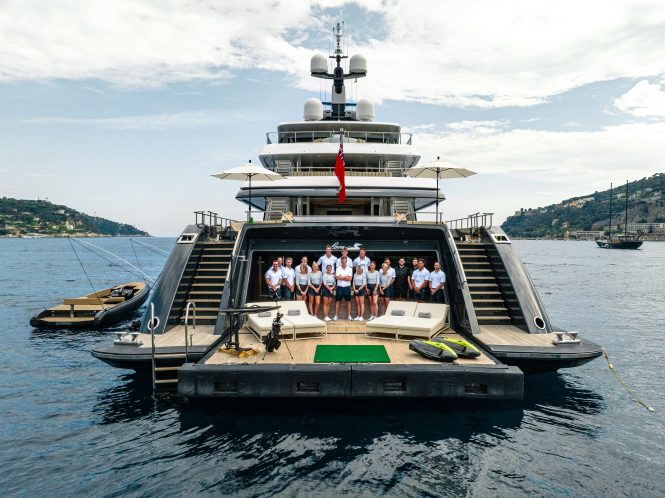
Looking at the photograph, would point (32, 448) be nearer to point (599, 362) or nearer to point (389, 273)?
point (389, 273)

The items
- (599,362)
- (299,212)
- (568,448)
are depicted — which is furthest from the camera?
(299,212)

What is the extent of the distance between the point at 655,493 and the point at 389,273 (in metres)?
7.34

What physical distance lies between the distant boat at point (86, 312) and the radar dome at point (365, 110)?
1650cm

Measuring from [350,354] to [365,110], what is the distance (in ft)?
55.5

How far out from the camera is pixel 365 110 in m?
22.5

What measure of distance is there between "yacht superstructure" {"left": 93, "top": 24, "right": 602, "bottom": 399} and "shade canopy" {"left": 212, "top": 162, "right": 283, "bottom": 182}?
147 cm

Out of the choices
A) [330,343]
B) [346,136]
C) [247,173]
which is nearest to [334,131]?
[346,136]

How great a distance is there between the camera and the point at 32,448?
7.68 metres

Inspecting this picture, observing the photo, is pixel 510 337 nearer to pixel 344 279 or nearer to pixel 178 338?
pixel 344 279

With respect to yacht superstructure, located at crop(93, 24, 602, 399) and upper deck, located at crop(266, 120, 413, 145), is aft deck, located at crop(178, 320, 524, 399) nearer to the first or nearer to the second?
yacht superstructure, located at crop(93, 24, 602, 399)

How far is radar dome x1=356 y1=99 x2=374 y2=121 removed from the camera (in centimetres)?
2248


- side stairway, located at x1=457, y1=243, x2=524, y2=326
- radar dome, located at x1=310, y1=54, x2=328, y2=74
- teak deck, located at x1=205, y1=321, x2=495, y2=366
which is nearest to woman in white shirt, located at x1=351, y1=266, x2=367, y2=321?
teak deck, located at x1=205, y1=321, x2=495, y2=366

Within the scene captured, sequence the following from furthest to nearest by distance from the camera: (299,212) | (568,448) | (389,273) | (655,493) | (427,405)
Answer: (299,212)
(389,273)
(427,405)
(568,448)
(655,493)

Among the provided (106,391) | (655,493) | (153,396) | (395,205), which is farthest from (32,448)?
(395,205)
